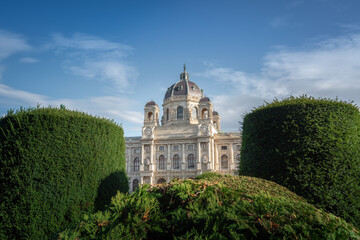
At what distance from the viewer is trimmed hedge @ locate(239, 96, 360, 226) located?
24.7 ft

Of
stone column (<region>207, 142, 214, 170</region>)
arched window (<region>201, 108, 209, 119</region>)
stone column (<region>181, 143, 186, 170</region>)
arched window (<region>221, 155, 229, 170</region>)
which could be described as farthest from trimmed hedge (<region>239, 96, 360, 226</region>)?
arched window (<region>201, 108, 209, 119</region>)

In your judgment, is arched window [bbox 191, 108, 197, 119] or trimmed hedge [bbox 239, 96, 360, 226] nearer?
trimmed hedge [bbox 239, 96, 360, 226]

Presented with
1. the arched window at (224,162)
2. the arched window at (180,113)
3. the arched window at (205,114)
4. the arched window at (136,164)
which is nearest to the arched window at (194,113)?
the arched window at (180,113)

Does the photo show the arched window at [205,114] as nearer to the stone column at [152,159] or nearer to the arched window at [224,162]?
the arched window at [224,162]

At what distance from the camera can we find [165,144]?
4706cm

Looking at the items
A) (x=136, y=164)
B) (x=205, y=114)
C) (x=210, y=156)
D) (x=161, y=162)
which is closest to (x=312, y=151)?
(x=210, y=156)

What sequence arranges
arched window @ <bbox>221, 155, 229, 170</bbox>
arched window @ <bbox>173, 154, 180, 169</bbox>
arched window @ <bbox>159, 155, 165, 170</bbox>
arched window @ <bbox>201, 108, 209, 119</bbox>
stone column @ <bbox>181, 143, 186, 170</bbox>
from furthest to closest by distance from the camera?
arched window @ <bbox>201, 108, 209, 119</bbox>
arched window @ <bbox>159, 155, 165, 170</bbox>
arched window @ <bbox>221, 155, 229, 170</bbox>
arched window @ <bbox>173, 154, 180, 169</bbox>
stone column @ <bbox>181, 143, 186, 170</bbox>

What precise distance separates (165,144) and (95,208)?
38.2 m

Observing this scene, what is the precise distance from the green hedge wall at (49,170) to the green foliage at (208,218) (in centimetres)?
417

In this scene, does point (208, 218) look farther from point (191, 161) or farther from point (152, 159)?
point (152, 159)

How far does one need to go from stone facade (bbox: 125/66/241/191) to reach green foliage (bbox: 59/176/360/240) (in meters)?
39.8

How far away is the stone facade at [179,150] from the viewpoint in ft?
148

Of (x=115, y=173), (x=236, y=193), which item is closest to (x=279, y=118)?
(x=236, y=193)

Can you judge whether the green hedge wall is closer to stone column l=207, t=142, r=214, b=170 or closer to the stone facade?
stone column l=207, t=142, r=214, b=170
